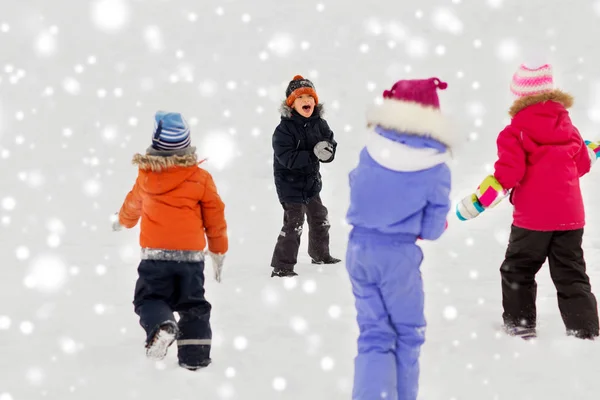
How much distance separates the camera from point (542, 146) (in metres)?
5.54

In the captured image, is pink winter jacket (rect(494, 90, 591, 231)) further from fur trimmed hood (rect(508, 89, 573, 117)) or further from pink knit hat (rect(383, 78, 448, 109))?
pink knit hat (rect(383, 78, 448, 109))

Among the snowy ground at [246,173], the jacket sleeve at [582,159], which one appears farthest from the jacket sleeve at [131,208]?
the jacket sleeve at [582,159]

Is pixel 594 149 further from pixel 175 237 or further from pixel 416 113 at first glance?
pixel 175 237

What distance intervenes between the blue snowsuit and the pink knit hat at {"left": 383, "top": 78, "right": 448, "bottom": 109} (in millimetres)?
223

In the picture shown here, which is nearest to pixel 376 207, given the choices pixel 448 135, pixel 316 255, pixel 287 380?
pixel 448 135

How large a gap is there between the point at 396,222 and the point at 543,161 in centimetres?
175

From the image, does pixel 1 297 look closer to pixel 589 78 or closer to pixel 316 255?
pixel 316 255

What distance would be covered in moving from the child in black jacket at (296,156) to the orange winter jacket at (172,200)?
245 cm

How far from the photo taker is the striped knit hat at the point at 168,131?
198 inches

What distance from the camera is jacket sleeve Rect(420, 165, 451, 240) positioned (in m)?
4.39

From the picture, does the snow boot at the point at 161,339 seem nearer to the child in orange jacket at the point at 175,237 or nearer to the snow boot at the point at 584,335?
the child in orange jacket at the point at 175,237

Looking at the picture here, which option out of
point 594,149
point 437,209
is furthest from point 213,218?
point 594,149

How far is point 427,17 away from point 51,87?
7.93 metres

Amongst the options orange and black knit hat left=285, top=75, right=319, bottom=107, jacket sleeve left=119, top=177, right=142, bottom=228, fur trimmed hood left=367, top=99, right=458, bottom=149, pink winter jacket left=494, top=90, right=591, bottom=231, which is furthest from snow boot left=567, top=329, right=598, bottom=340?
orange and black knit hat left=285, top=75, right=319, bottom=107
